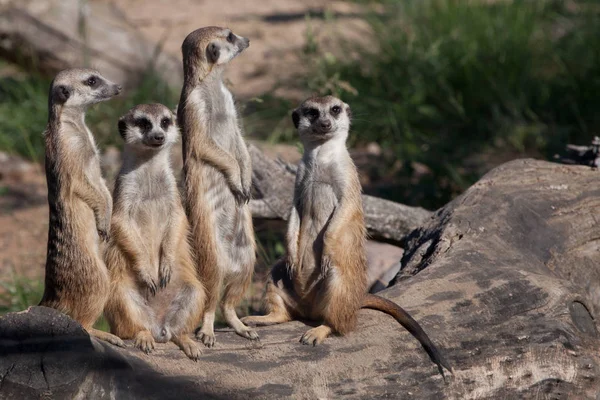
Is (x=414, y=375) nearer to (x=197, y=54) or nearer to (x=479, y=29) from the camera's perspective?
(x=197, y=54)

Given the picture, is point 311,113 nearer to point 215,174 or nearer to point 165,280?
point 215,174

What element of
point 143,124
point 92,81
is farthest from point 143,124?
point 92,81

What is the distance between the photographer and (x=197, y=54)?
3.66 meters

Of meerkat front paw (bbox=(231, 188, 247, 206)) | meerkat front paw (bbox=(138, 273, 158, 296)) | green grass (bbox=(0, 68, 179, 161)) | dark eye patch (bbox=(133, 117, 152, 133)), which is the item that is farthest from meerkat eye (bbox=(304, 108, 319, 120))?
green grass (bbox=(0, 68, 179, 161))

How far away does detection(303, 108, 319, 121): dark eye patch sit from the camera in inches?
144

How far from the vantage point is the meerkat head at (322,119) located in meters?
3.64

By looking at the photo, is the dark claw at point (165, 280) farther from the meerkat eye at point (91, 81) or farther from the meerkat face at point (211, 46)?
the meerkat face at point (211, 46)

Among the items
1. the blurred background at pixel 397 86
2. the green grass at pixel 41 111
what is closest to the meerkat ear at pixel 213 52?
the blurred background at pixel 397 86

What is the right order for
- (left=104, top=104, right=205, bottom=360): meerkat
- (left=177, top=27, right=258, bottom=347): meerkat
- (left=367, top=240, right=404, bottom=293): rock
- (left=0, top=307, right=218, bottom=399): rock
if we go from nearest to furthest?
(left=0, top=307, right=218, bottom=399): rock
(left=104, top=104, right=205, bottom=360): meerkat
(left=177, top=27, right=258, bottom=347): meerkat
(left=367, top=240, right=404, bottom=293): rock

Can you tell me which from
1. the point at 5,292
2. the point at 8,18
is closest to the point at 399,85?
the point at 8,18

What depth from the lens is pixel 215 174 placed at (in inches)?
143

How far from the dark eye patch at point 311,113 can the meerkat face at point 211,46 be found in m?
0.41

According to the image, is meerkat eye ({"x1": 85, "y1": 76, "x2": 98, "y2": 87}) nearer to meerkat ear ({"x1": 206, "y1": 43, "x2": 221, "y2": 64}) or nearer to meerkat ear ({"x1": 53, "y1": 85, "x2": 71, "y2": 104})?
meerkat ear ({"x1": 53, "y1": 85, "x2": 71, "y2": 104})

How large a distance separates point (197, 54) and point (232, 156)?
18.3 inches
